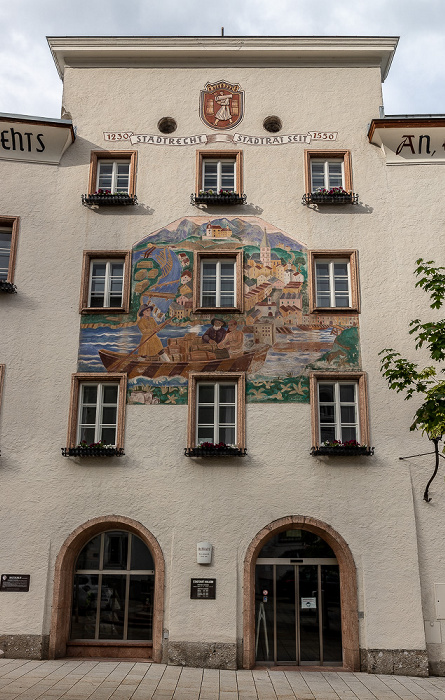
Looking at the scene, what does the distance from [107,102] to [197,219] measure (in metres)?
4.53

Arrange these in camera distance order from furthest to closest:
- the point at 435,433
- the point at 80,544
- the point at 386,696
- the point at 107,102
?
the point at 107,102
the point at 80,544
the point at 386,696
the point at 435,433

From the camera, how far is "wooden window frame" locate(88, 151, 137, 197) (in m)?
18.0

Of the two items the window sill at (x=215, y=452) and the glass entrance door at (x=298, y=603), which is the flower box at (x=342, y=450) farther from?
the glass entrance door at (x=298, y=603)

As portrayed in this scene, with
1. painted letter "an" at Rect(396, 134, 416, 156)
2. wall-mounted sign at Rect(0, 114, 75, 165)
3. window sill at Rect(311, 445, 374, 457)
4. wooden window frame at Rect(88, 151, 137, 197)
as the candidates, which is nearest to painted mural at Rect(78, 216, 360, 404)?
window sill at Rect(311, 445, 374, 457)

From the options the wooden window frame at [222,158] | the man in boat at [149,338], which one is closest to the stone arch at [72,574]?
the man in boat at [149,338]

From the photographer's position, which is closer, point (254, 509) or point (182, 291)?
point (254, 509)

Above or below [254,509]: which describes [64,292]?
above

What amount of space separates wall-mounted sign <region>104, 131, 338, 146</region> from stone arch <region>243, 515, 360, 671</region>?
10.1 meters

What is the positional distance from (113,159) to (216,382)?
7055mm

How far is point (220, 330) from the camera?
54.8 ft

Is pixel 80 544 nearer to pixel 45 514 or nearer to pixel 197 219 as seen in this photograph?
pixel 45 514

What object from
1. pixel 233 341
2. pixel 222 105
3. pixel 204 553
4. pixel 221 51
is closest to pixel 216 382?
pixel 233 341

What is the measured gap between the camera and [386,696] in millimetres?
12680

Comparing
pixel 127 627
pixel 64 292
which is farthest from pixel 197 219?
pixel 127 627
